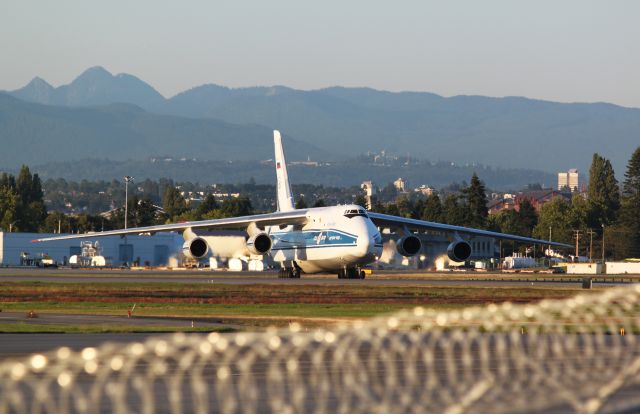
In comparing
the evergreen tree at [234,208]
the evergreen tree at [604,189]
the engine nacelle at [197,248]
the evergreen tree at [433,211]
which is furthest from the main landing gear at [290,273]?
the evergreen tree at [234,208]

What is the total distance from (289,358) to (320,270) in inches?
1771

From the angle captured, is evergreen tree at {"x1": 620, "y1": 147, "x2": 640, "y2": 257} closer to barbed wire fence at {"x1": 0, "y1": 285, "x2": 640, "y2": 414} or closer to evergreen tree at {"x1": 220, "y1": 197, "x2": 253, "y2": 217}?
evergreen tree at {"x1": 220, "y1": 197, "x2": 253, "y2": 217}

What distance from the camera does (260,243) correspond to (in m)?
64.6

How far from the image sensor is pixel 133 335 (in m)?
27.3

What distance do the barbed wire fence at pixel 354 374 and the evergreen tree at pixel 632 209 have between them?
114 metres

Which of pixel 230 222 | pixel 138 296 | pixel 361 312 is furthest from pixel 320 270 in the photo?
pixel 361 312

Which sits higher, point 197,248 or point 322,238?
point 322,238

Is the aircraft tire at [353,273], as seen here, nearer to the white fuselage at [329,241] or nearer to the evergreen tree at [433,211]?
the white fuselage at [329,241]

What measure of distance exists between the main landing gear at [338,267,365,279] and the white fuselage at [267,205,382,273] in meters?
0.48

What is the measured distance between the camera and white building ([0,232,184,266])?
123000 mm

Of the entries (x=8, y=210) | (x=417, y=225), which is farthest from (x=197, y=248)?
(x=8, y=210)

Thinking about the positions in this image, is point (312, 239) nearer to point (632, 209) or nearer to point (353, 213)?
point (353, 213)

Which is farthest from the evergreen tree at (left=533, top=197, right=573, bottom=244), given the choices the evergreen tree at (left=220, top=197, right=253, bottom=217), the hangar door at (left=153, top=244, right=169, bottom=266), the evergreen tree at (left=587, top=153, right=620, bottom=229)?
the hangar door at (left=153, top=244, right=169, bottom=266)

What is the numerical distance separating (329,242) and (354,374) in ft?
140
